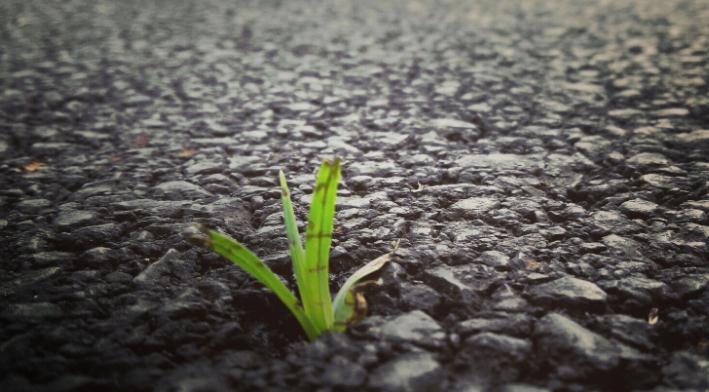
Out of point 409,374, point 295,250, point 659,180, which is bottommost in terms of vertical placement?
point 409,374

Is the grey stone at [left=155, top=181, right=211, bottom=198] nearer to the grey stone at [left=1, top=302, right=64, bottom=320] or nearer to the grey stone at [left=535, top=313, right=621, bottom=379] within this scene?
the grey stone at [left=1, top=302, right=64, bottom=320]

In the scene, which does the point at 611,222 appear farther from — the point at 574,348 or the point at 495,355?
the point at 495,355

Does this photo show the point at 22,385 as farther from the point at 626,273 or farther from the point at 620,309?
the point at 626,273

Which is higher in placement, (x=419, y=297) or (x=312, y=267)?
(x=312, y=267)

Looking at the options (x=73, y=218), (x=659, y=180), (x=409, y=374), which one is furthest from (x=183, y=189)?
(x=659, y=180)

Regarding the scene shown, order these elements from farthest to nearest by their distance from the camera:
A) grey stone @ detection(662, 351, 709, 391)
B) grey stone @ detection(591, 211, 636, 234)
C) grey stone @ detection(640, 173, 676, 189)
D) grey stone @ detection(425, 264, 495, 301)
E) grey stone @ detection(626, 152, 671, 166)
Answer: grey stone @ detection(626, 152, 671, 166), grey stone @ detection(640, 173, 676, 189), grey stone @ detection(591, 211, 636, 234), grey stone @ detection(425, 264, 495, 301), grey stone @ detection(662, 351, 709, 391)

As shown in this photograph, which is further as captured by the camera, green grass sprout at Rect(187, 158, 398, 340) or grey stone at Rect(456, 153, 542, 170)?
grey stone at Rect(456, 153, 542, 170)

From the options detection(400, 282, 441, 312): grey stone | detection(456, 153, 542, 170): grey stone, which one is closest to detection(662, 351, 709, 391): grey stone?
detection(400, 282, 441, 312): grey stone
